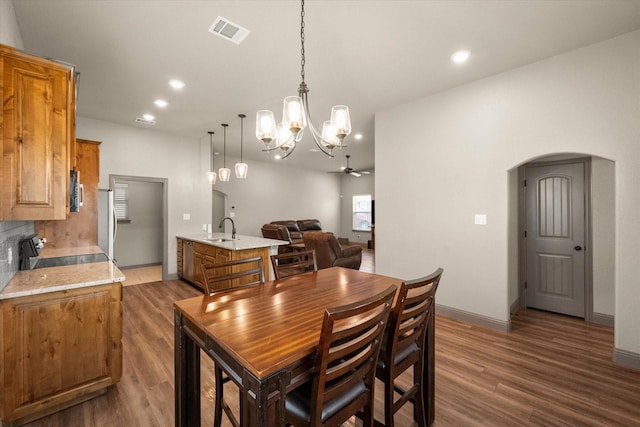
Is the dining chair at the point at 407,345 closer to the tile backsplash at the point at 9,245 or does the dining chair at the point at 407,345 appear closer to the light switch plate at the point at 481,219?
the light switch plate at the point at 481,219

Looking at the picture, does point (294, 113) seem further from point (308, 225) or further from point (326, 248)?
point (308, 225)

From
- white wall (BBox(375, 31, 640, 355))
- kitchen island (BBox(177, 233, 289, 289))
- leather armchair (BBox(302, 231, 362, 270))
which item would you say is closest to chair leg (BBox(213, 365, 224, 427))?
kitchen island (BBox(177, 233, 289, 289))

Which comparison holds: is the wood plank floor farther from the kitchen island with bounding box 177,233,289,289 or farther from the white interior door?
the kitchen island with bounding box 177,233,289,289

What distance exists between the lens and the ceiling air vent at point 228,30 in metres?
2.30

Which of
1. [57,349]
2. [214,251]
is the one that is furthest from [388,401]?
[214,251]

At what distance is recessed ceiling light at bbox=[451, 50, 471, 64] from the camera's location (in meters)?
2.73

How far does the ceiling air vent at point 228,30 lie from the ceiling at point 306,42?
56 mm

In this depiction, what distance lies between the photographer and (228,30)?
2400 mm

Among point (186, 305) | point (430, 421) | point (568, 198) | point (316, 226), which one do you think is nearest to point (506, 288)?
point (568, 198)

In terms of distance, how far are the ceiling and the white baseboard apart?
2.85m

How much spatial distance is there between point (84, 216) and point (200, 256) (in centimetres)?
166

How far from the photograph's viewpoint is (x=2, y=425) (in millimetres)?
1716

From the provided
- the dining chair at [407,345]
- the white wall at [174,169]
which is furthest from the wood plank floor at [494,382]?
Answer: the white wall at [174,169]

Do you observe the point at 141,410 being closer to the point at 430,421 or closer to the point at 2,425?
the point at 2,425
